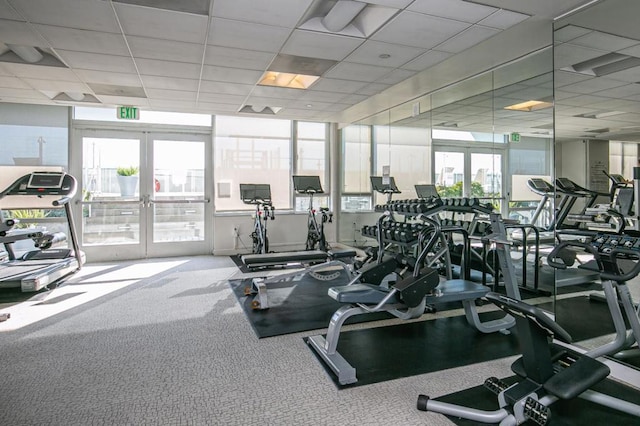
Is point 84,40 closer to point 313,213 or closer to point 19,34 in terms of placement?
point 19,34

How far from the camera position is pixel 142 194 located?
7.26 m

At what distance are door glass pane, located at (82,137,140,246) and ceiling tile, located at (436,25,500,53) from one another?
5.84m

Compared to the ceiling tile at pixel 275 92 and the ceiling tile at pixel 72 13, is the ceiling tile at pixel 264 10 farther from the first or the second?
the ceiling tile at pixel 275 92

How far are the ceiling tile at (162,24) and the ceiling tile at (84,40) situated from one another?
0.97 ft

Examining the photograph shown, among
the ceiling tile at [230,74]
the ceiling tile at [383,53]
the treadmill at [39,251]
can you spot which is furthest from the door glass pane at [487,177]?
the treadmill at [39,251]

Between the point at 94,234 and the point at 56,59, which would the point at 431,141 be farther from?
→ the point at 94,234

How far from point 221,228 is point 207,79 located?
337 cm

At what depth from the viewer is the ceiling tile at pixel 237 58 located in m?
4.16

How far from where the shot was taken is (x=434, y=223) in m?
3.43

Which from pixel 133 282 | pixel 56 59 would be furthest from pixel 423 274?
pixel 56 59

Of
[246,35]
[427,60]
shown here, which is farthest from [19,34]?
[427,60]

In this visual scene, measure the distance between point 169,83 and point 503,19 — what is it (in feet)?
13.9

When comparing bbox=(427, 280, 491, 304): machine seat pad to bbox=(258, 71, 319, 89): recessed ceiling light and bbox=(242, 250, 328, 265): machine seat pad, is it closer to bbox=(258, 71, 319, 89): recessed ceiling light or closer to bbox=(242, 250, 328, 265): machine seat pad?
bbox=(242, 250, 328, 265): machine seat pad

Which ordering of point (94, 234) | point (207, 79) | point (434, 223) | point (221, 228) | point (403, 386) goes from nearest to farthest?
point (403, 386) → point (434, 223) → point (207, 79) → point (94, 234) → point (221, 228)
